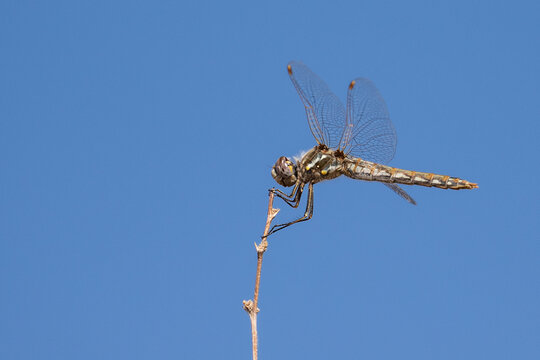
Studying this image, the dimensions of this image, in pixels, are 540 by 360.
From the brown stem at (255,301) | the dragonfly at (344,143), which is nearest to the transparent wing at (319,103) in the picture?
the dragonfly at (344,143)

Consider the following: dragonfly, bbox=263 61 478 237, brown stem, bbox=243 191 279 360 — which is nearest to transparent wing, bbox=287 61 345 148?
dragonfly, bbox=263 61 478 237

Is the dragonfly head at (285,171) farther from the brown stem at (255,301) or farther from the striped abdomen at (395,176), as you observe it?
the brown stem at (255,301)

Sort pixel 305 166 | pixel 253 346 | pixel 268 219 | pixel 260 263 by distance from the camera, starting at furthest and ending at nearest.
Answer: pixel 305 166
pixel 268 219
pixel 260 263
pixel 253 346

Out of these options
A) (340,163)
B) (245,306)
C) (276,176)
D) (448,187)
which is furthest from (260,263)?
(448,187)

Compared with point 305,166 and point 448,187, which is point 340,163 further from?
point 448,187

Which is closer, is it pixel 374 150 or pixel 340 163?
pixel 340 163

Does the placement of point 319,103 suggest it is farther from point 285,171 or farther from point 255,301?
point 255,301
